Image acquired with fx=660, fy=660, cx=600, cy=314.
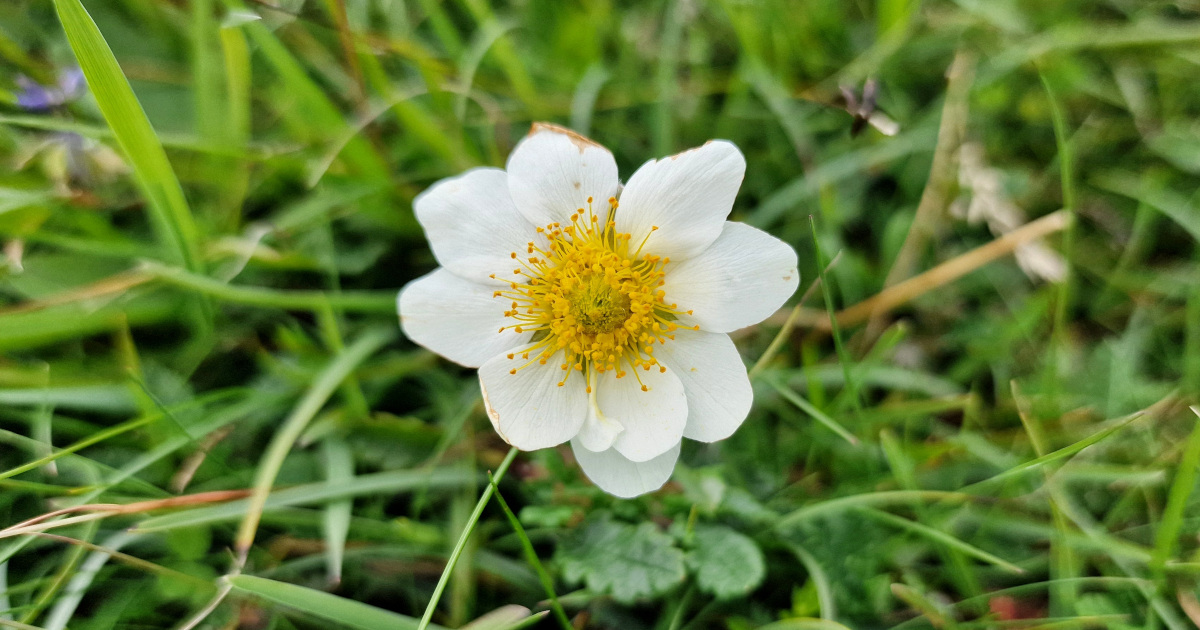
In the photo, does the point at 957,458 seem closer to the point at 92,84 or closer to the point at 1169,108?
the point at 1169,108

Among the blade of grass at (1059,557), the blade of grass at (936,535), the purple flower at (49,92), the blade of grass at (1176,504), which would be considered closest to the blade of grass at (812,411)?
the blade of grass at (936,535)

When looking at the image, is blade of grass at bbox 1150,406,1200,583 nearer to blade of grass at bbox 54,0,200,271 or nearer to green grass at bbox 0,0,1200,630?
green grass at bbox 0,0,1200,630

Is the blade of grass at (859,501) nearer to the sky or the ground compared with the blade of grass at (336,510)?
nearer to the ground

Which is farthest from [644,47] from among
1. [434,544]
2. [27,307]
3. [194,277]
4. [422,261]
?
[27,307]

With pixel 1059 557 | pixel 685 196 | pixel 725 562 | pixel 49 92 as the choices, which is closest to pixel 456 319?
pixel 685 196

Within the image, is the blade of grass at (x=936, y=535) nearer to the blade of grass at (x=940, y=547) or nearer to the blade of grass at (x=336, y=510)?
the blade of grass at (x=940, y=547)

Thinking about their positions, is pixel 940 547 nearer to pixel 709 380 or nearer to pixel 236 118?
pixel 709 380
